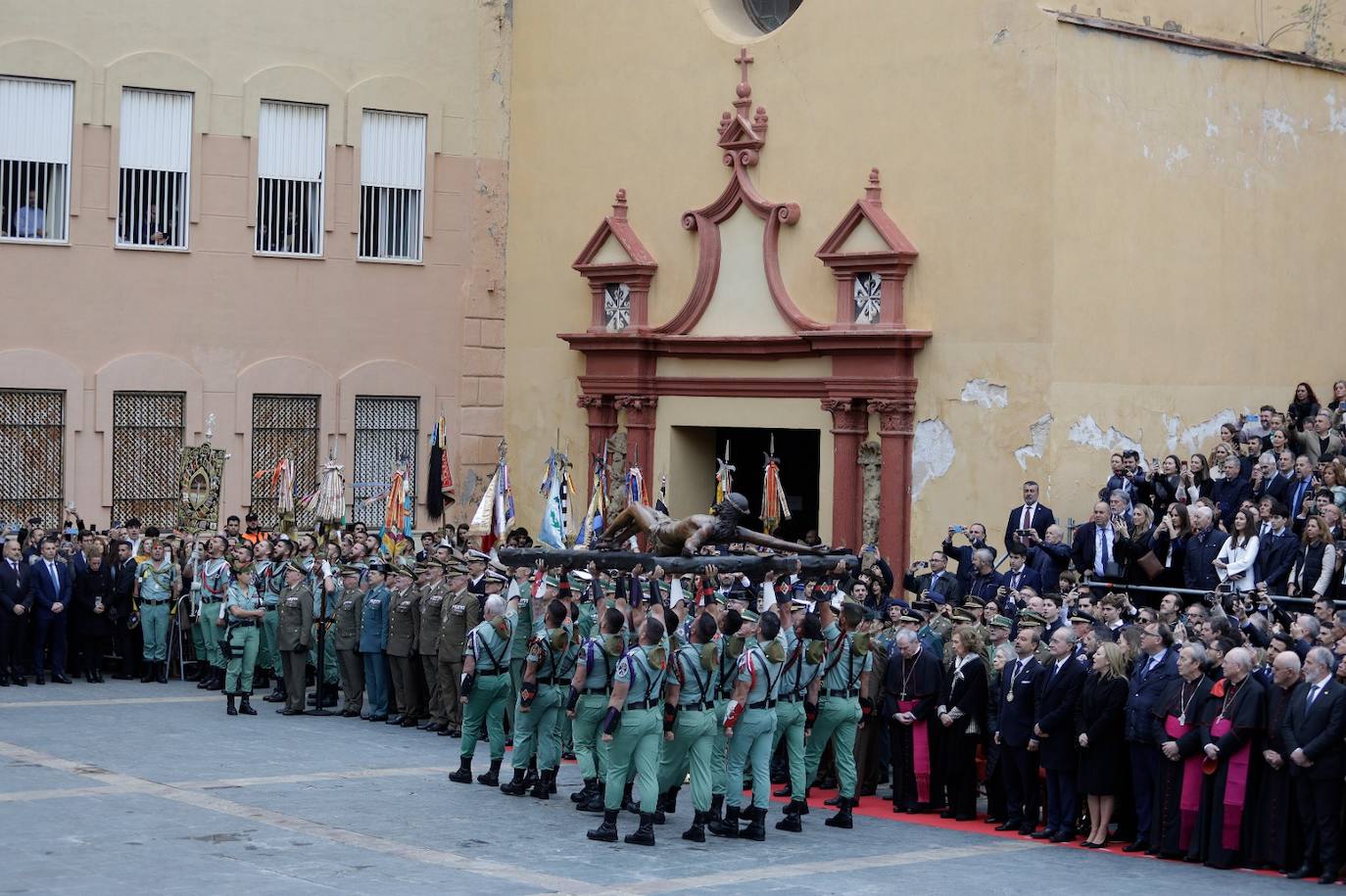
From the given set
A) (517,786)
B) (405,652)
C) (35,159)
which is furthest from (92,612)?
(517,786)

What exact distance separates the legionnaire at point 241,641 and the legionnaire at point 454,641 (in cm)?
213

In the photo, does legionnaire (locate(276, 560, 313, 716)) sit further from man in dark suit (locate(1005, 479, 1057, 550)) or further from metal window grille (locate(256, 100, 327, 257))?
man in dark suit (locate(1005, 479, 1057, 550))

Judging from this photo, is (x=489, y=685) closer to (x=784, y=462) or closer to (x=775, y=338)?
(x=775, y=338)

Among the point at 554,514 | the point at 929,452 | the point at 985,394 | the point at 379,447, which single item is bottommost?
the point at 554,514

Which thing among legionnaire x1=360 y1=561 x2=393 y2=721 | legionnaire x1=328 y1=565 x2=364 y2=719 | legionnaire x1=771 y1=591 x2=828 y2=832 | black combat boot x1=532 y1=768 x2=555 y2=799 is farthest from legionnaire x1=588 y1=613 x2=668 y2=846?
legionnaire x1=328 y1=565 x2=364 y2=719

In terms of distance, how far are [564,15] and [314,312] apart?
5221 millimetres

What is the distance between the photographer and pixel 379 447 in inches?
1081

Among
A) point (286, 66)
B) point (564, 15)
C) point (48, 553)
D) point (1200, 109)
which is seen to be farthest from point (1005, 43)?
point (48, 553)

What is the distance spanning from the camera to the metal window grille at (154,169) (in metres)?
25.6

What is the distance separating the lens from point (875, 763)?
56.1 ft

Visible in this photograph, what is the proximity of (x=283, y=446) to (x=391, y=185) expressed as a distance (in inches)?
151

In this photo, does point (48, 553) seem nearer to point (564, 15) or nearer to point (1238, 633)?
point (564, 15)

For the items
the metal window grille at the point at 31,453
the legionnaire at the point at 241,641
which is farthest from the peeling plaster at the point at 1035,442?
the metal window grille at the point at 31,453

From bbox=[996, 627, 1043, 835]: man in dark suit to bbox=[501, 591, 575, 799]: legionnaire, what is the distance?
3.42 m
